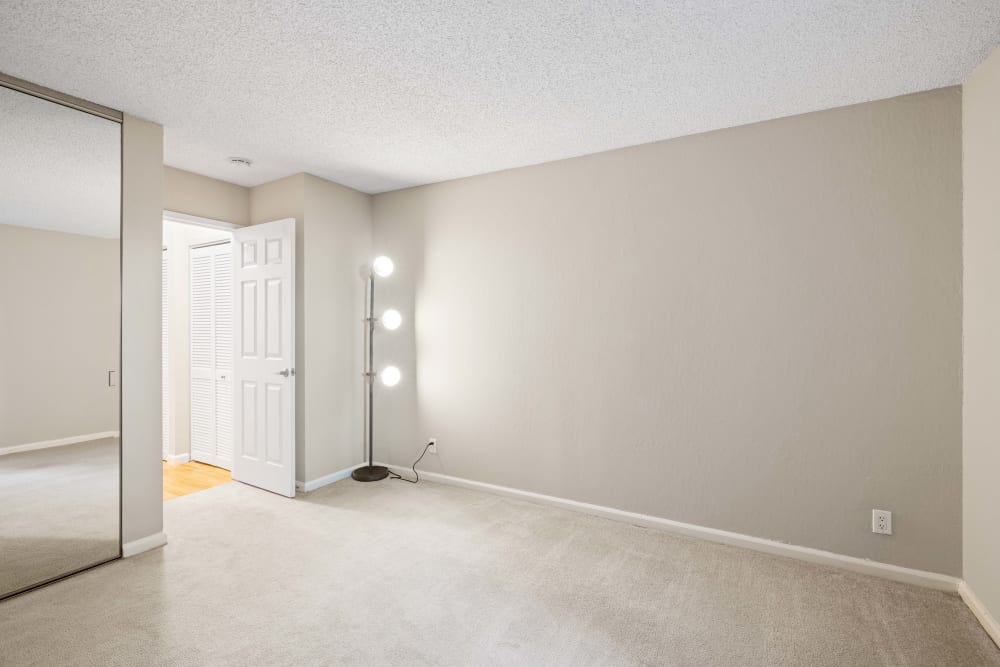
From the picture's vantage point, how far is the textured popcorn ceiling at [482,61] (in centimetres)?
191

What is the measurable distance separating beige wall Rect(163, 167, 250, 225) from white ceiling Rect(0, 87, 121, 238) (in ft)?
3.16

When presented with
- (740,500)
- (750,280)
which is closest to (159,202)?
(750,280)

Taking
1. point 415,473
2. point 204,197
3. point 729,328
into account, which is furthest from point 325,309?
point 729,328

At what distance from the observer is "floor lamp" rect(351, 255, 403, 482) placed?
4223mm

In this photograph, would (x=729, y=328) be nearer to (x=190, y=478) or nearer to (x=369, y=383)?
(x=369, y=383)

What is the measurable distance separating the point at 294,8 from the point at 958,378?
136 inches

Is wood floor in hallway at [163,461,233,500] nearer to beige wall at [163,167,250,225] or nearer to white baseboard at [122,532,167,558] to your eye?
white baseboard at [122,532,167,558]

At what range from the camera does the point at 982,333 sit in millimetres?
2246

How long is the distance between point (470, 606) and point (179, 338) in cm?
421

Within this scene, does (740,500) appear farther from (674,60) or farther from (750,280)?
(674,60)

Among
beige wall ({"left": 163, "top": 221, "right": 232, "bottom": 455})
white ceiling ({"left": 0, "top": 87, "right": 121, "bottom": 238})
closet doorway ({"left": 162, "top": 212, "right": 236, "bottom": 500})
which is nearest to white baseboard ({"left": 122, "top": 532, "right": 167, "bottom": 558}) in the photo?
closet doorway ({"left": 162, "top": 212, "right": 236, "bottom": 500})

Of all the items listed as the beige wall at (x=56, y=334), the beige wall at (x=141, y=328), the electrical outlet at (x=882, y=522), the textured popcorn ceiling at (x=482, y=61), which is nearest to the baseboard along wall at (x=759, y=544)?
the electrical outlet at (x=882, y=522)

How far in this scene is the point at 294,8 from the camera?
188cm

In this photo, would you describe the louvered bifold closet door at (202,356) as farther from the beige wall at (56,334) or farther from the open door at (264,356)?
the beige wall at (56,334)
